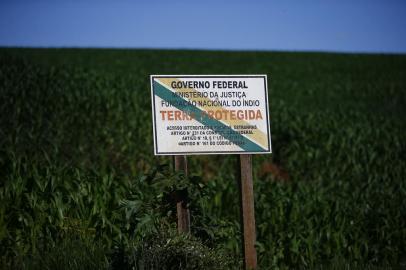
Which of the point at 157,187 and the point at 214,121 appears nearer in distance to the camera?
the point at 157,187

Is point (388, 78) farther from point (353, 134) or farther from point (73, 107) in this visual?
point (73, 107)

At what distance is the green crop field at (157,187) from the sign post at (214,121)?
0.83ft

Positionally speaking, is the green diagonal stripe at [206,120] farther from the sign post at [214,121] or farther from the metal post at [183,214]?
the metal post at [183,214]

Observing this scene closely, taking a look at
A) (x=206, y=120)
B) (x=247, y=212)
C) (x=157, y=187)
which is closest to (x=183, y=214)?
(x=157, y=187)

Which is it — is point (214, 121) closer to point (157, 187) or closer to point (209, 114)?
point (209, 114)

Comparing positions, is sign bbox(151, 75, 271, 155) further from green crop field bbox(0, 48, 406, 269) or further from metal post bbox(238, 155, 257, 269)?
green crop field bbox(0, 48, 406, 269)

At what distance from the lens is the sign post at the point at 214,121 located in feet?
17.1

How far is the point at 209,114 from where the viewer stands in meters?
5.33

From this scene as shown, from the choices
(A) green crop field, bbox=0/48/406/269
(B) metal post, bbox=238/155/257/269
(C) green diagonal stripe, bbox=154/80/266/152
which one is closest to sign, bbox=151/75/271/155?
(C) green diagonal stripe, bbox=154/80/266/152

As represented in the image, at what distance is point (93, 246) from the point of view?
5465 mm

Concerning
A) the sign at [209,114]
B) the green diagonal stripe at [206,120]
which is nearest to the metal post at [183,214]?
the sign at [209,114]

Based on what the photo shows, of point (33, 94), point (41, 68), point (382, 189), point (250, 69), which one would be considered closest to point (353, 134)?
point (382, 189)

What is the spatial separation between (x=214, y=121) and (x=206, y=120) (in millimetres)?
84

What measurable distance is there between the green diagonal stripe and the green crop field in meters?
0.54
